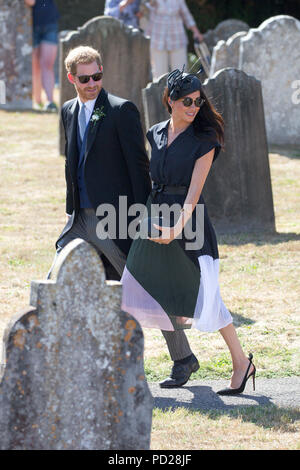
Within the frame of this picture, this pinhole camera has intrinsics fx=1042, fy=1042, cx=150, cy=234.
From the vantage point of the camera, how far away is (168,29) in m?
14.8

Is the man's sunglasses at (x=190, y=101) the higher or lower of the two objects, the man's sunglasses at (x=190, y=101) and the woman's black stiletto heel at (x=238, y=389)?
the higher

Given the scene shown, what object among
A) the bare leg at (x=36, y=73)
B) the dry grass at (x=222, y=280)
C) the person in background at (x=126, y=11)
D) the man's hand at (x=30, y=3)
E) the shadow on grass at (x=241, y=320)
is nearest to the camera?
the dry grass at (x=222, y=280)

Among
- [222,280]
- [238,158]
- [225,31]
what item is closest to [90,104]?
[222,280]

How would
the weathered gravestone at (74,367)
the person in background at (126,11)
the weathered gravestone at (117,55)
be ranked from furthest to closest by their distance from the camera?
the person in background at (126,11)
the weathered gravestone at (117,55)
the weathered gravestone at (74,367)

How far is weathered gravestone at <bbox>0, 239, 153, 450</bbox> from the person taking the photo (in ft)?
12.8

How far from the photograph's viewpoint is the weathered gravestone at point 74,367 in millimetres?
3900

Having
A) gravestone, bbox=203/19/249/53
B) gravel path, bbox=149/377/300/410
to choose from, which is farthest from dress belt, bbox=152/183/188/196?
gravestone, bbox=203/19/249/53

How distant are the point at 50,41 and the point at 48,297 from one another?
11751 mm

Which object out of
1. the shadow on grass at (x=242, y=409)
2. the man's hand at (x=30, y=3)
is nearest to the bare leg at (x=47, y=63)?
the man's hand at (x=30, y=3)

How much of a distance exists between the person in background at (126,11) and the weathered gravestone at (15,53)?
140cm

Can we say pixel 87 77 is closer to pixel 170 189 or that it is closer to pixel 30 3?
pixel 170 189

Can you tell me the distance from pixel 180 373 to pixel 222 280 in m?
2.38
